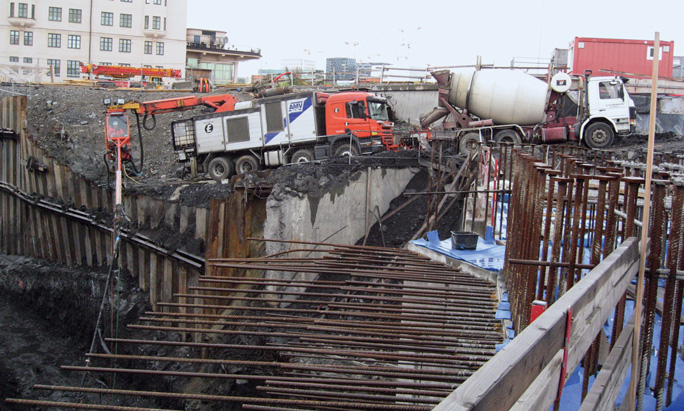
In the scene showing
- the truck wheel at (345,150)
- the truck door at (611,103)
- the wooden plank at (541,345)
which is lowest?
the wooden plank at (541,345)

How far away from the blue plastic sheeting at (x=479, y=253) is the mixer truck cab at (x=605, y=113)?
13234 mm

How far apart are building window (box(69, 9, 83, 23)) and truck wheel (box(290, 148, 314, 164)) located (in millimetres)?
39375

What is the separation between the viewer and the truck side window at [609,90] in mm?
19656

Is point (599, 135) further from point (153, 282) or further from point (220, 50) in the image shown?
point (220, 50)

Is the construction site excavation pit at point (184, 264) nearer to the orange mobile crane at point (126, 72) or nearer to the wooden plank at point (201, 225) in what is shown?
the wooden plank at point (201, 225)

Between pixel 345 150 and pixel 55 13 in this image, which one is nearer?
pixel 345 150

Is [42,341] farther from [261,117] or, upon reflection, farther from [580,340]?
[580,340]

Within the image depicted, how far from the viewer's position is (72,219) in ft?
47.5

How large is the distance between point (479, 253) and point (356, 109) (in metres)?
11.1

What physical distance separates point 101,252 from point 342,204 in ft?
19.0

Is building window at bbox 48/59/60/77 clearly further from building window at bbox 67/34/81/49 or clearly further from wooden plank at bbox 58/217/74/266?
wooden plank at bbox 58/217/74/266

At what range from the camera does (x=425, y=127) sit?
22.2m

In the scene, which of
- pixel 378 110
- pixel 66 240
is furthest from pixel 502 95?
pixel 66 240

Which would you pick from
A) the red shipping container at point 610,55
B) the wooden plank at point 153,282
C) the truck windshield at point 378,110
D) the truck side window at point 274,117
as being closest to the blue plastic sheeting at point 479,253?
the wooden plank at point 153,282
